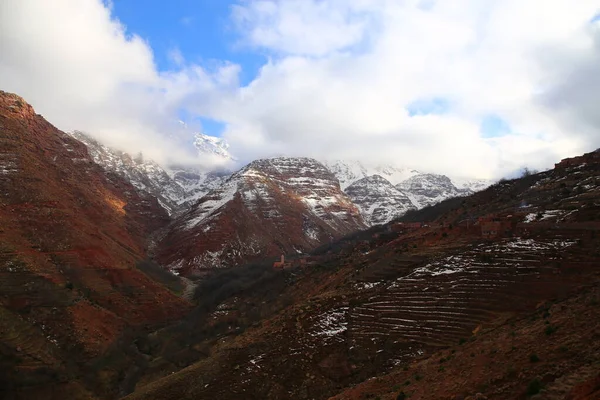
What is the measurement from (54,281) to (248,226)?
75.4 meters

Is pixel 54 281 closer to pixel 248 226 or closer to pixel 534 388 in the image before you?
pixel 534 388

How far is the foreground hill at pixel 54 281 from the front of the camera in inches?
1626

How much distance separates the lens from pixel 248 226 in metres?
126

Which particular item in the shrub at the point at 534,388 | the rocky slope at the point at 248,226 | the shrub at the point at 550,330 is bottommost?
the shrub at the point at 534,388

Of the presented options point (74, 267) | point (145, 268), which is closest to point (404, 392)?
point (74, 267)

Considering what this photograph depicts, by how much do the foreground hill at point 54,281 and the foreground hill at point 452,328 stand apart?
17813mm

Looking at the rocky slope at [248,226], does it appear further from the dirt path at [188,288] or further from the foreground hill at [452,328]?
the foreground hill at [452,328]

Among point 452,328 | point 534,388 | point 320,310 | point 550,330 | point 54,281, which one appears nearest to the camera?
point 534,388

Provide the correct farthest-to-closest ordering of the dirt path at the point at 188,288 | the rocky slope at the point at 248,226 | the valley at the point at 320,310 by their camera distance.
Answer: the rocky slope at the point at 248,226, the dirt path at the point at 188,288, the valley at the point at 320,310

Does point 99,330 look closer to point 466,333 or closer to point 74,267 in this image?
point 74,267

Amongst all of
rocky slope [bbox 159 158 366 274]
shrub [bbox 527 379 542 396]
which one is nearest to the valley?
shrub [bbox 527 379 542 396]

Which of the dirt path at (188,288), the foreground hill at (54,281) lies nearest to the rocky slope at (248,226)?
the dirt path at (188,288)

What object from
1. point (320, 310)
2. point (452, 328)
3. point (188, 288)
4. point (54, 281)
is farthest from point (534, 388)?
point (188, 288)

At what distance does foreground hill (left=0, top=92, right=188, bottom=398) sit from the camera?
41.3 meters
